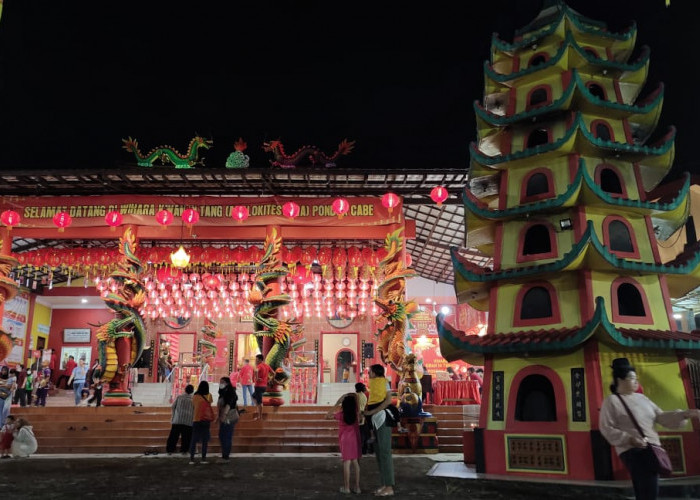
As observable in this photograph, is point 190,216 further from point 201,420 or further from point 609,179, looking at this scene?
point 609,179

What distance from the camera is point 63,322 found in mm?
28875

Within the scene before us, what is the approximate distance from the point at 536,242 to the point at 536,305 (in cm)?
118

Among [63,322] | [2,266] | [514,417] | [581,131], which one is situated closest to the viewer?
[514,417]

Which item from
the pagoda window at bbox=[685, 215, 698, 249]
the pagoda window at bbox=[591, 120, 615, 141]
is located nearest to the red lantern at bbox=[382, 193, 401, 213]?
the pagoda window at bbox=[591, 120, 615, 141]

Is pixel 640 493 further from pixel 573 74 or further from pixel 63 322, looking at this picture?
pixel 63 322

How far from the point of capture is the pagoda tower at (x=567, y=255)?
27.1ft

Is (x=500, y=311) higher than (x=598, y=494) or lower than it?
higher

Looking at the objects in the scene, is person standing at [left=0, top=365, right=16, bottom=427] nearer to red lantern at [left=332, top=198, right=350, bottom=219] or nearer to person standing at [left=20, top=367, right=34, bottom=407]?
person standing at [left=20, top=367, right=34, bottom=407]

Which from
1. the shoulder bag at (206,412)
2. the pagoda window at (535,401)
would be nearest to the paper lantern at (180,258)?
the shoulder bag at (206,412)

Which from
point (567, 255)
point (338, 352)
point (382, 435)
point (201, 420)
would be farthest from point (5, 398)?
point (338, 352)

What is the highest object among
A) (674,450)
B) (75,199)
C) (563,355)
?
(75,199)

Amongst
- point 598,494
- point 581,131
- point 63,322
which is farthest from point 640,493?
point 63,322

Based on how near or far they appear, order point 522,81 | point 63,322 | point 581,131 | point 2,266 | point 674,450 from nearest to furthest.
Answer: point 674,450
point 581,131
point 522,81
point 2,266
point 63,322

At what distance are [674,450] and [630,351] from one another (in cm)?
153
